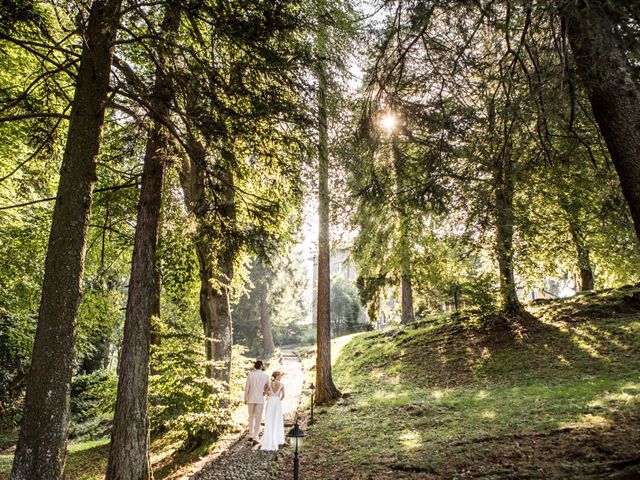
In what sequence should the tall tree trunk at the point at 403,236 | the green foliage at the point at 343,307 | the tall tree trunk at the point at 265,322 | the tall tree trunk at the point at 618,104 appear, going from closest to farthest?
the tall tree trunk at the point at 618,104
the tall tree trunk at the point at 403,236
the tall tree trunk at the point at 265,322
the green foliage at the point at 343,307

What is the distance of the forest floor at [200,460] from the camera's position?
6.81 meters

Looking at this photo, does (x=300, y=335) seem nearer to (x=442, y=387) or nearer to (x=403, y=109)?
(x=442, y=387)

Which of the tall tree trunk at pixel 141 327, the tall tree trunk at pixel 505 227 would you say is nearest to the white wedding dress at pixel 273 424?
the tall tree trunk at pixel 141 327

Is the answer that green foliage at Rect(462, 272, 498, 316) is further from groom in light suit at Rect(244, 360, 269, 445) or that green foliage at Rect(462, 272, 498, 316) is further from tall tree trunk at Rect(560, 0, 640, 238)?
tall tree trunk at Rect(560, 0, 640, 238)

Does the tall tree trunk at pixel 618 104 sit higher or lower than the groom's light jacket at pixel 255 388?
higher

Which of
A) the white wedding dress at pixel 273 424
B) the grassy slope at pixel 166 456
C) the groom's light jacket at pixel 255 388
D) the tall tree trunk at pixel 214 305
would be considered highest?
the tall tree trunk at pixel 214 305

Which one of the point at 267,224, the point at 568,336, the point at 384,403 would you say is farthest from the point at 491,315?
the point at 267,224

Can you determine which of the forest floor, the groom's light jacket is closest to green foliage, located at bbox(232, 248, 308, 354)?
the forest floor

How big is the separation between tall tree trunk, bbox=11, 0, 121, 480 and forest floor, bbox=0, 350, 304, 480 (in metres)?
3.01

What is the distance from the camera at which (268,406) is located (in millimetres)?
8359

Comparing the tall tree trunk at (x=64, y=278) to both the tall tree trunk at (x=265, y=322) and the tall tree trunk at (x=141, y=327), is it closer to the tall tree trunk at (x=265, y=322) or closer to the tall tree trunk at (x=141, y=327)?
the tall tree trunk at (x=141, y=327)

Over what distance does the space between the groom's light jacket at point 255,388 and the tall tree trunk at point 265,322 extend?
77.3 ft

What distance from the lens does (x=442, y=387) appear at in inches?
423

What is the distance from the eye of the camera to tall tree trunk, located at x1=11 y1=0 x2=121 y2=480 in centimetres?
441
